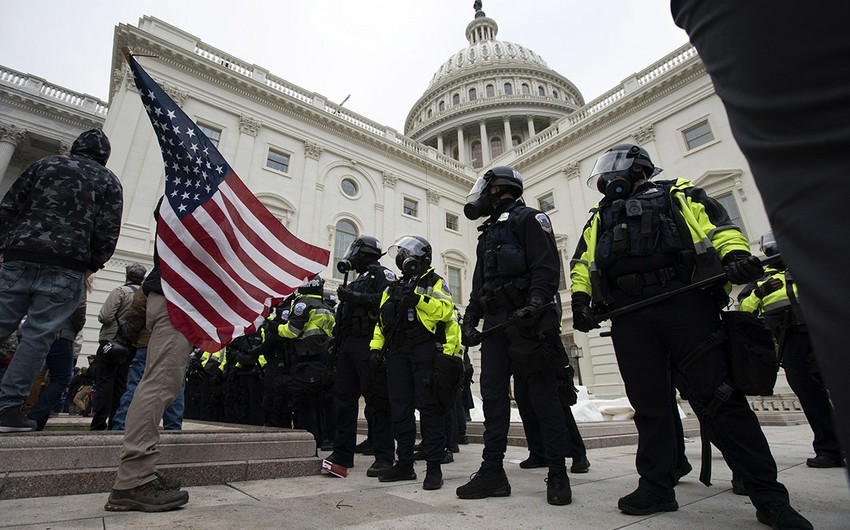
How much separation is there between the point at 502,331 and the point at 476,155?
3924 cm

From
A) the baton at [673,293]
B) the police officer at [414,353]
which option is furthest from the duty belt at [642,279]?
the police officer at [414,353]

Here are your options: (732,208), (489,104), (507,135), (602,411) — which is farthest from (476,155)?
(602,411)

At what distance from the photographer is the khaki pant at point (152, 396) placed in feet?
8.12

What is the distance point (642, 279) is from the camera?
2764 millimetres

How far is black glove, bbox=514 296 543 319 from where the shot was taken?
2941 millimetres

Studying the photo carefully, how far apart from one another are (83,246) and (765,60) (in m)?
4.21

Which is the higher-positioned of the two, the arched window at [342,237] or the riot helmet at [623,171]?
the arched window at [342,237]

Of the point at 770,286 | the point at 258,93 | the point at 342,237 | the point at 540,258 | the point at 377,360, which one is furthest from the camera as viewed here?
the point at 342,237

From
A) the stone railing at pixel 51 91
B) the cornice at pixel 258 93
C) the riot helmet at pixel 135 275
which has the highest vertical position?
the stone railing at pixel 51 91

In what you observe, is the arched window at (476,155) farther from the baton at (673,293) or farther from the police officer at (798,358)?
the baton at (673,293)

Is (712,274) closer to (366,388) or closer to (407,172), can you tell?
(366,388)

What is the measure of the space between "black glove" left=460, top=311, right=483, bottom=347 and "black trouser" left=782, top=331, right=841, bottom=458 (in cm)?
339

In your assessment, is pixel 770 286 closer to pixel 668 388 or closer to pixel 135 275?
pixel 668 388

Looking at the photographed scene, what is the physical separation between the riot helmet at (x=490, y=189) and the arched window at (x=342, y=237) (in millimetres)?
16227
